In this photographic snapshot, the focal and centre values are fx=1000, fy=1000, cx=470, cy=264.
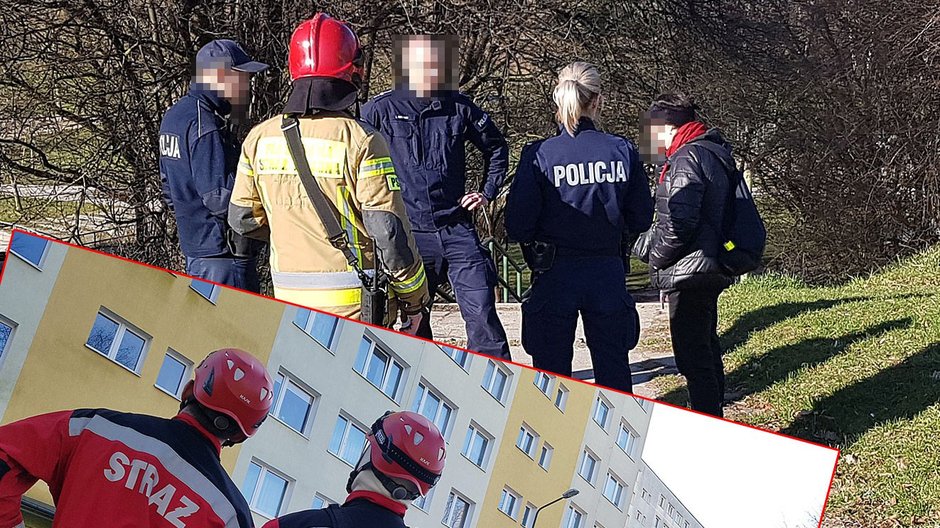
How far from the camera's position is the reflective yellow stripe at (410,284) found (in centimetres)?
318

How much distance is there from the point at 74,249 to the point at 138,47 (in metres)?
8.02

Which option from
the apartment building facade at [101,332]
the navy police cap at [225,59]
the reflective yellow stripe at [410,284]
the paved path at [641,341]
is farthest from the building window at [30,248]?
the paved path at [641,341]

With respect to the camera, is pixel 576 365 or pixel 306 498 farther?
pixel 576 365

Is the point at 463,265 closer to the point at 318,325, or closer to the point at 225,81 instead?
the point at 225,81

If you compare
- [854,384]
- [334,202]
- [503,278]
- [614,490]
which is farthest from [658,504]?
[503,278]

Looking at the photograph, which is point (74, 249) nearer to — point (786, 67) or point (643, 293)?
point (786, 67)

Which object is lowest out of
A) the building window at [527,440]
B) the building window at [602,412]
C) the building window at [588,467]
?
the building window at [588,467]

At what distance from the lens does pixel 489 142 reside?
16.7 ft

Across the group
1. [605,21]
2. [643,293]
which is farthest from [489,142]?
[643,293]

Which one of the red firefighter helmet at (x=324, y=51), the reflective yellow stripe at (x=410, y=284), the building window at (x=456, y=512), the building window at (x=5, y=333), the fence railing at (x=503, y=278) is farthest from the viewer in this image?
the fence railing at (x=503, y=278)

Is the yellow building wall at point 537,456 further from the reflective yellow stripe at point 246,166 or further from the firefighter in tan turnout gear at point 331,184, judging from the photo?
the reflective yellow stripe at point 246,166

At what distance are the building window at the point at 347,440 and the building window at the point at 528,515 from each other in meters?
0.27

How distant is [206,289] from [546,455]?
54 centimetres

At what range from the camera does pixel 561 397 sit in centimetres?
154
